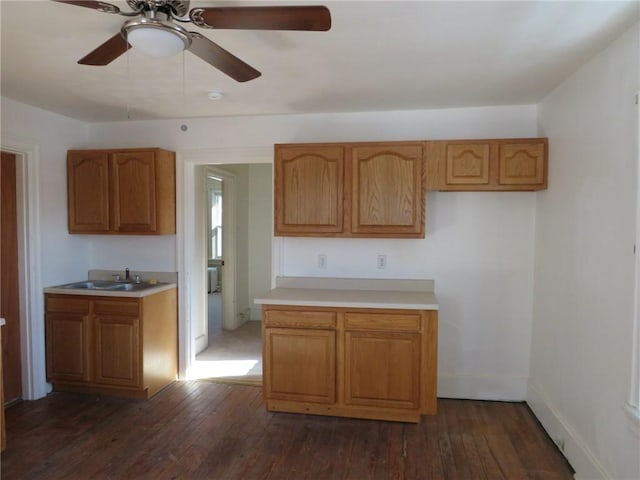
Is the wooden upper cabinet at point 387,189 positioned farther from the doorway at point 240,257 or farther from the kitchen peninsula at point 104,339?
the doorway at point 240,257

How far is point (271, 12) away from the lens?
140 cm

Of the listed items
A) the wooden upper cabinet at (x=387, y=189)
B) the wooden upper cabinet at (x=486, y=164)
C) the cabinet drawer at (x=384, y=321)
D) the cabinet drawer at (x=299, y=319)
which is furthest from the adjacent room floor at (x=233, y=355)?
the wooden upper cabinet at (x=486, y=164)

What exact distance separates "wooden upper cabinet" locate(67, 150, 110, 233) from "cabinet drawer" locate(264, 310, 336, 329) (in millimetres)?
1708

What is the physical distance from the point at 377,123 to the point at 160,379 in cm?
286

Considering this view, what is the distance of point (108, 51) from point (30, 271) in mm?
2343

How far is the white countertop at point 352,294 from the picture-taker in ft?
9.27

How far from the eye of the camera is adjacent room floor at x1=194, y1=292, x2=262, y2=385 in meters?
3.83

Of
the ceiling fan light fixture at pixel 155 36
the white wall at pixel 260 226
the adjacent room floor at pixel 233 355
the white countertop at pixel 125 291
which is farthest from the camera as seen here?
the white wall at pixel 260 226

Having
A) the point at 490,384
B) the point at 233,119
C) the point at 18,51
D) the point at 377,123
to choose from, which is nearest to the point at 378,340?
the point at 490,384

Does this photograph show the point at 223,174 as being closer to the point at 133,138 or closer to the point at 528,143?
the point at 133,138

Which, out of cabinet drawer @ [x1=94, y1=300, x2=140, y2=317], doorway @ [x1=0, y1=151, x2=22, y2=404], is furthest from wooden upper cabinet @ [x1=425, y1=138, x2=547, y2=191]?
doorway @ [x1=0, y1=151, x2=22, y2=404]

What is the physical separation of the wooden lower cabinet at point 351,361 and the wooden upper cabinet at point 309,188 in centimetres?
66

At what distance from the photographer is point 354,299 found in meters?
2.93

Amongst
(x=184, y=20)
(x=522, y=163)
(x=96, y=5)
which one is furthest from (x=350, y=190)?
(x=96, y=5)
